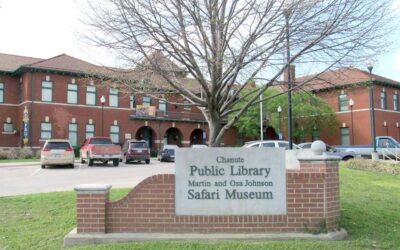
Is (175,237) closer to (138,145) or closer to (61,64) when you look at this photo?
(138,145)

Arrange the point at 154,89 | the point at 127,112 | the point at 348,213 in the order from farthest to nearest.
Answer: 1. the point at 127,112
2. the point at 154,89
3. the point at 348,213

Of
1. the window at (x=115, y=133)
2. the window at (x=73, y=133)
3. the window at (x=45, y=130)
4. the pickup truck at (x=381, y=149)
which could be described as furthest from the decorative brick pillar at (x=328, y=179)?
the window at (x=115, y=133)

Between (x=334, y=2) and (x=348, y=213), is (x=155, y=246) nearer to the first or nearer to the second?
(x=348, y=213)

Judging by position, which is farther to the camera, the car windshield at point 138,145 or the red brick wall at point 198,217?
the car windshield at point 138,145

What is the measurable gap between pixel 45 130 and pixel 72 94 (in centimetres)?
409

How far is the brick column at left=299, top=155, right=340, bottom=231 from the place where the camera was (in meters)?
7.84

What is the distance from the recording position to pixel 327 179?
7883mm

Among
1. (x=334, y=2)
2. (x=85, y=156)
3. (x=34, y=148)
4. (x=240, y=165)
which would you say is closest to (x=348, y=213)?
(x=240, y=165)

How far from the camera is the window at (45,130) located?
134 ft

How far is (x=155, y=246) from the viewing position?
7.20 meters

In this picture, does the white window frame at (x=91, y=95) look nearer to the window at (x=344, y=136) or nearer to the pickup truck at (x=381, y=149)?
the pickup truck at (x=381, y=149)

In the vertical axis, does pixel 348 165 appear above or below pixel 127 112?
below

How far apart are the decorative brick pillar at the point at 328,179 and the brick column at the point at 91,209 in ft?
11.3

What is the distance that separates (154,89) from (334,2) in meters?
4.11
